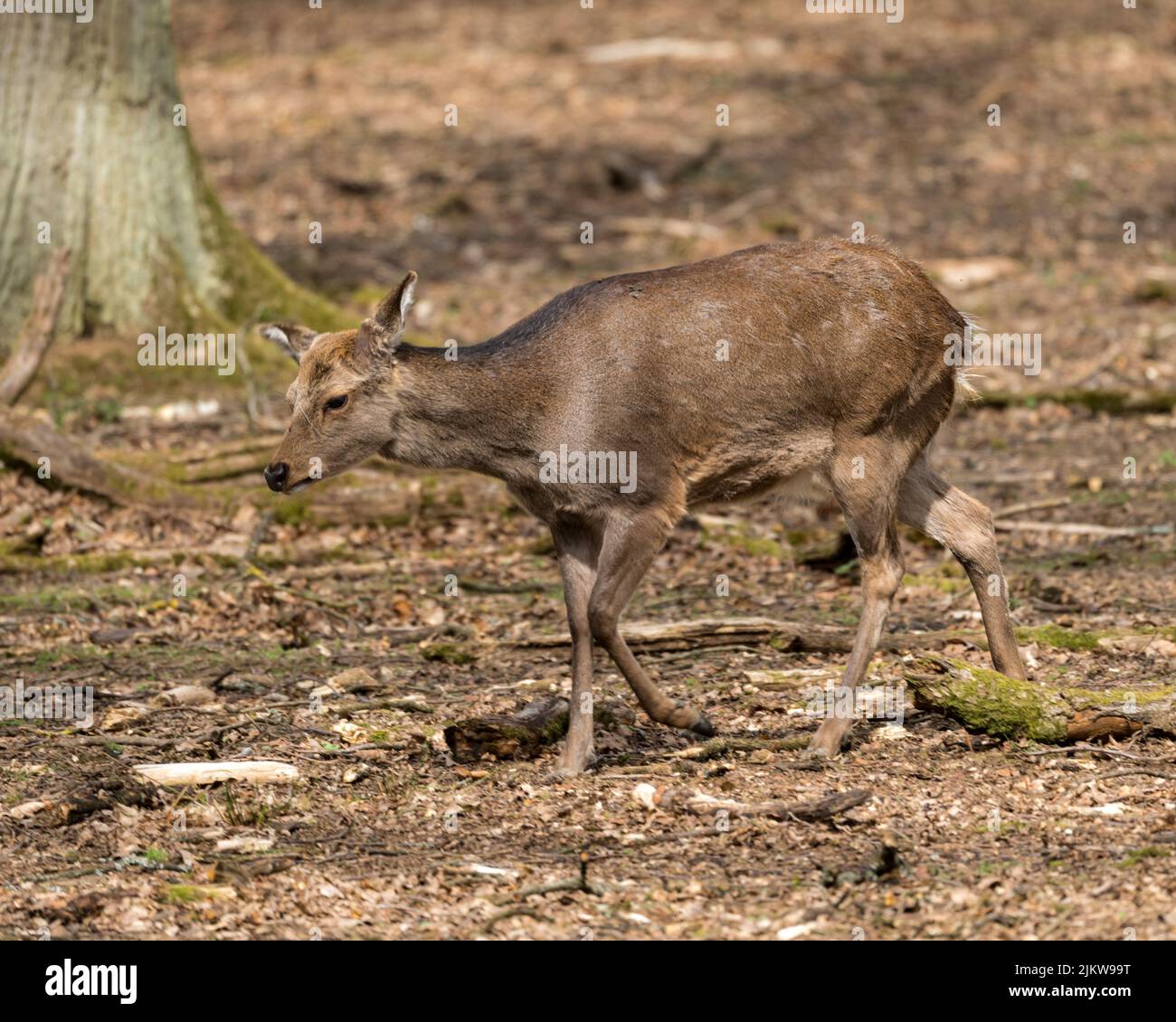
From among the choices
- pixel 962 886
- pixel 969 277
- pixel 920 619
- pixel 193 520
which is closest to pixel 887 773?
pixel 962 886

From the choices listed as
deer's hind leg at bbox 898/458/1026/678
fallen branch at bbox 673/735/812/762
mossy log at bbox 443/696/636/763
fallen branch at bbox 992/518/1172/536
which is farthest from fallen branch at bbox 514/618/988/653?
fallen branch at bbox 992/518/1172/536

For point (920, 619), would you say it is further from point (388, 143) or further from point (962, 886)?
point (388, 143)

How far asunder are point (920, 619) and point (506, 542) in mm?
2886

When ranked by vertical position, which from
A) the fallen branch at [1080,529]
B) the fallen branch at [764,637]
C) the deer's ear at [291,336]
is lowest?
the fallen branch at [764,637]

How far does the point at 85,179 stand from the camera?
12.4m

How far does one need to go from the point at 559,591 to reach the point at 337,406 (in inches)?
101

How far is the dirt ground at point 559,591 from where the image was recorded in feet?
19.4

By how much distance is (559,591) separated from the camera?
985cm

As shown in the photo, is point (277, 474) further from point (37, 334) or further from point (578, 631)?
point (37, 334)

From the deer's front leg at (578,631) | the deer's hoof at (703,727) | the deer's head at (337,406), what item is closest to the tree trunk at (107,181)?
the deer's head at (337,406)

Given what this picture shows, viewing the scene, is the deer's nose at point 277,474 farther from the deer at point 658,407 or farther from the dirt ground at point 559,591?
the dirt ground at point 559,591

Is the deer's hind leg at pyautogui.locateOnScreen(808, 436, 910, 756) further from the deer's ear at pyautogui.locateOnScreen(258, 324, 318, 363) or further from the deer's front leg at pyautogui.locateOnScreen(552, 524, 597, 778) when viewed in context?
the deer's ear at pyautogui.locateOnScreen(258, 324, 318, 363)

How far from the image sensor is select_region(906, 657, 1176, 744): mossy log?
23.1ft

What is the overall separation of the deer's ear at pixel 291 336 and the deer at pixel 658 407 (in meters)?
0.01
